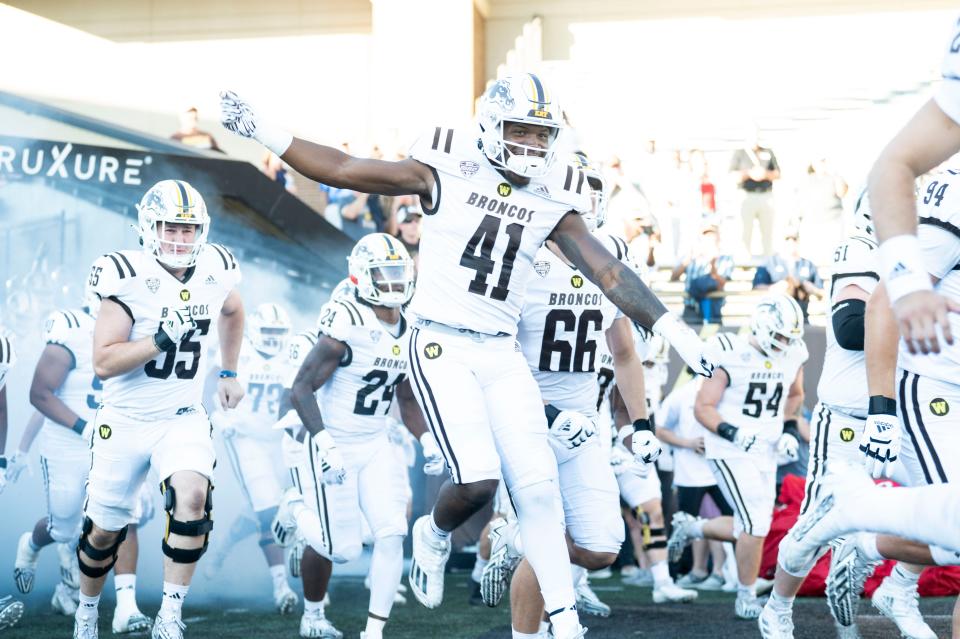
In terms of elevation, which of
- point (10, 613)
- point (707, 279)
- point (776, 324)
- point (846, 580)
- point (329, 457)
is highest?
point (707, 279)

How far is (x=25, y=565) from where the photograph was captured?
723 centimetres

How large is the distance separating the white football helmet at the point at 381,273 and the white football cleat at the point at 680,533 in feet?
9.72

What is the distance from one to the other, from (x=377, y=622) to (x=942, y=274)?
311 cm

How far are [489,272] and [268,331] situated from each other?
A: 4.42m

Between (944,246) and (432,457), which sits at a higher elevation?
(944,246)

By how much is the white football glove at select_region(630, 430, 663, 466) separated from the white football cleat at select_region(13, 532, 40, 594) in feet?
12.9

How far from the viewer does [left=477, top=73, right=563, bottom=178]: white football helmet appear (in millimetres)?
4402

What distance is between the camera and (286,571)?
26.9ft

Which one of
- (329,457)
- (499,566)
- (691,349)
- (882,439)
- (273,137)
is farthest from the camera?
(329,457)

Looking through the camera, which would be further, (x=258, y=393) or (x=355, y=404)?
(x=258, y=393)

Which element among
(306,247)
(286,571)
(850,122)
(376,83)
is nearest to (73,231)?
(306,247)

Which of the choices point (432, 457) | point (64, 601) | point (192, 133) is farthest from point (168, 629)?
point (192, 133)

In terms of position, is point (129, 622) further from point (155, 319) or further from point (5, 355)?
point (155, 319)

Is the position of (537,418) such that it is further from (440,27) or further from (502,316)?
(440,27)
